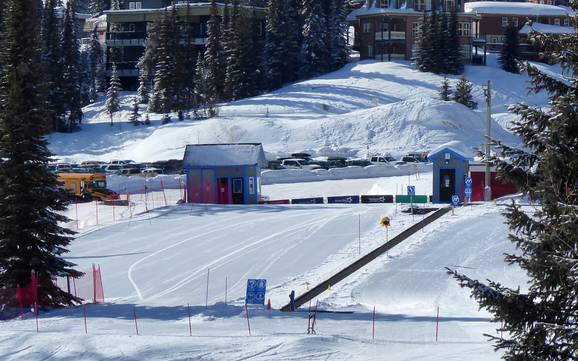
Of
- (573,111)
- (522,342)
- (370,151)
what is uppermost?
(573,111)

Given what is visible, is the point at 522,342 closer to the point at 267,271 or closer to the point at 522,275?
the point at 522,275

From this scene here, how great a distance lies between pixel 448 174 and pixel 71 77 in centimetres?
5348

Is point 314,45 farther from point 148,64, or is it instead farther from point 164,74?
point 164,74

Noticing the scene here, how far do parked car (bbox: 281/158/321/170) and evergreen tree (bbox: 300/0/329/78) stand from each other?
32395 millimetres

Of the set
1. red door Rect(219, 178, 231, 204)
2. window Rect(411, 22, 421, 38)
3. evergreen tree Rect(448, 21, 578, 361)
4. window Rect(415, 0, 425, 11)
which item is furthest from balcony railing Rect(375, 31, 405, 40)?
evergreen tree Rect(448, 21, 578, 361)

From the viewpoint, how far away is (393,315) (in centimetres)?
2605

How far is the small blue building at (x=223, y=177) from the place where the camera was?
5441cm

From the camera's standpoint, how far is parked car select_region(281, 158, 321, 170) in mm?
68812

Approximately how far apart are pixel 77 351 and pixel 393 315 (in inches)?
336

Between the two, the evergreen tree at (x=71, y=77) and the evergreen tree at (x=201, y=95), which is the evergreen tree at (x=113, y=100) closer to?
the evergreen tree at (x=71, y=77)

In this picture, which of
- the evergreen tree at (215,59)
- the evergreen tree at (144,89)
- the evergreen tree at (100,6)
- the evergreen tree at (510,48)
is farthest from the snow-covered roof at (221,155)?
the evergreen tree at (100,6)

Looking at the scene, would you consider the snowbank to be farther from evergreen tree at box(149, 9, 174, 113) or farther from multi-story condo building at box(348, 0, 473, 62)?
multi-story condo building at box(348, 0, 473, 62)

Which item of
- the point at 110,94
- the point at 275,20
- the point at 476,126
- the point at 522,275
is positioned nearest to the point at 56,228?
the point at 522,275

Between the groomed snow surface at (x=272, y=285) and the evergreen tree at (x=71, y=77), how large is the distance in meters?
43.3
